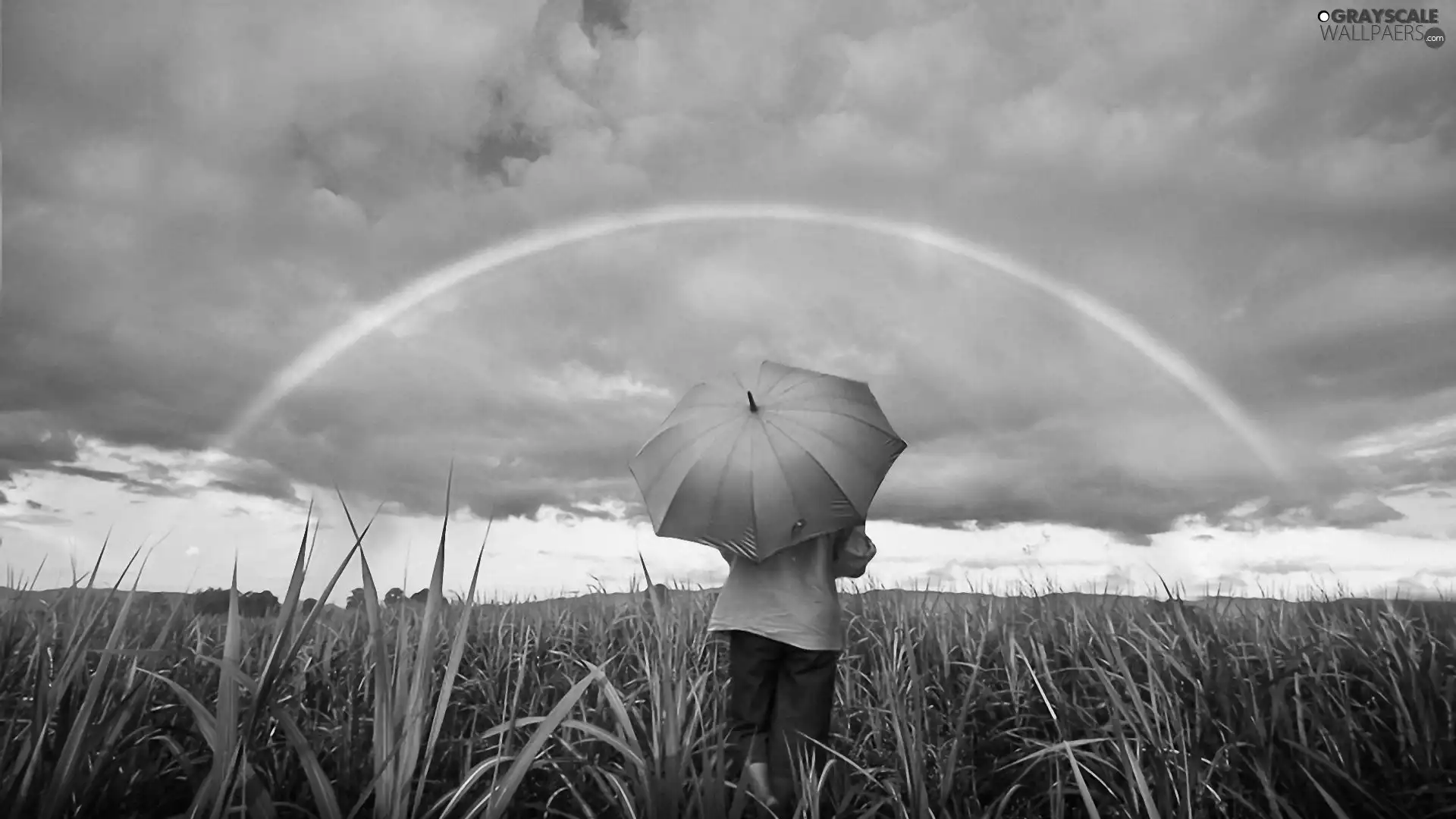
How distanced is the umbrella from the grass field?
797 mm

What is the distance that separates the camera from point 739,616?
533cm

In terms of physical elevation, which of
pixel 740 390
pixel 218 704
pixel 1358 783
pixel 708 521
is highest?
pixel 740 390

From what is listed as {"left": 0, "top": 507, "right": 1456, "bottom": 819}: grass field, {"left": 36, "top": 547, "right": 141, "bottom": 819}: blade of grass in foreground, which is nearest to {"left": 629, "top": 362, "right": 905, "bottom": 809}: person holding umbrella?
{"left": 0, "top": 507, "right": 1456, "bottom": 819}: grass field

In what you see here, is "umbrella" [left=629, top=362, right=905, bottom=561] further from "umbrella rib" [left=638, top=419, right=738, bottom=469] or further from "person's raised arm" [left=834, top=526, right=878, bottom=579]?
"person's raised arm" [left=834, top=526, right=878, bottom=579]

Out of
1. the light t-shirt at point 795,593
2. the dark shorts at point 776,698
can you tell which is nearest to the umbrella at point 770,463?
the light t-shirt at point 795,593

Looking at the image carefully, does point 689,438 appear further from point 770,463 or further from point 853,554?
point 853,554

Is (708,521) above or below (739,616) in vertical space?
above

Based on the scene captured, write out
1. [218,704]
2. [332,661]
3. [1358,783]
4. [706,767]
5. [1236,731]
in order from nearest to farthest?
[218,704], [706,767], [1358,783], [1236,731], [332,661]

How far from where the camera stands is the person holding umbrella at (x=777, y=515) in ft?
16.5

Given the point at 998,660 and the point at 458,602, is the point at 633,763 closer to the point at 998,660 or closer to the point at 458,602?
the point at 998,660

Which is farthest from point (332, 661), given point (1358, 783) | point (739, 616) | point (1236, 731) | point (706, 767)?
point (1358, 783)

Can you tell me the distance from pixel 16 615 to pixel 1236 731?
657 centimetres

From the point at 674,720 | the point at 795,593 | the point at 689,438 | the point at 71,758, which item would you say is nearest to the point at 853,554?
the point at 795,593

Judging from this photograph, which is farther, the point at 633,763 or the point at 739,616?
the point at 739,616
